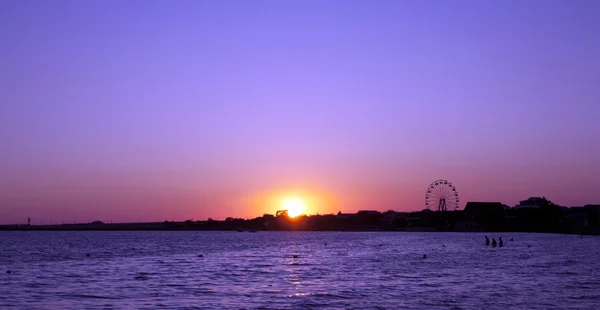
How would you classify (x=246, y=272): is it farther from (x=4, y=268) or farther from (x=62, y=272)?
(x=4, y=268)

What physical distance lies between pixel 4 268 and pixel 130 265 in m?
Result: 14.3

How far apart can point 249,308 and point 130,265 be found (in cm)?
4479

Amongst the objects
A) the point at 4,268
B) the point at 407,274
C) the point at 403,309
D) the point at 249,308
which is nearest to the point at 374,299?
the point at 403,309

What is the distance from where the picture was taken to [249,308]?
42844 millimetres

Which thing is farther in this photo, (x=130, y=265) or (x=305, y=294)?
(x=130, y=265)

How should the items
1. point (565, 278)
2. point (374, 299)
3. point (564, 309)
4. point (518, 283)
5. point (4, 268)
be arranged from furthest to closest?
1. point (4, 268)
2. point (565, 278)
3. point (518, 283)
4. point (374, 299)
5. point (564, 309)

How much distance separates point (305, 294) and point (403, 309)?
10386 mm

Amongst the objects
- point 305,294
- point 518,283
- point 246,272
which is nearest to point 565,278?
point 518,283

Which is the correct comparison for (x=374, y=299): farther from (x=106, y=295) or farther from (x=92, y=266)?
(x=92, y=266)

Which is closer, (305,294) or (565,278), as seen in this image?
(305,294)

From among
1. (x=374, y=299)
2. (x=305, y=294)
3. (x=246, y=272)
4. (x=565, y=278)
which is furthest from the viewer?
(x=246, y=272)

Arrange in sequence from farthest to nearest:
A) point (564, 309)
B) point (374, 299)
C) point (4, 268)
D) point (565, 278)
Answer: point (4, 268)
point (565, 278)
point (374, 299)
point (564, 309)

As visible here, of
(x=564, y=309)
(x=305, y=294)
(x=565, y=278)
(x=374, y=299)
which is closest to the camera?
(x=564, y=309)

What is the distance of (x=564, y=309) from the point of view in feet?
137
